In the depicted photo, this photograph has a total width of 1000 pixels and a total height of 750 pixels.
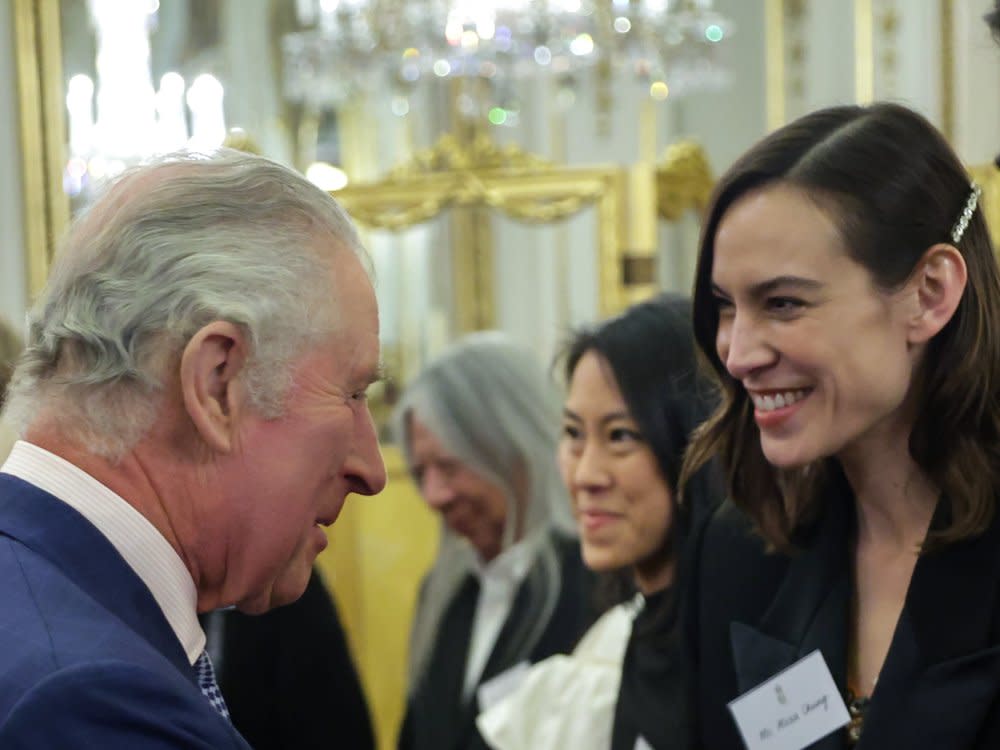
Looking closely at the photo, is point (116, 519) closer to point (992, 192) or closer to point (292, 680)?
point (292, 680)

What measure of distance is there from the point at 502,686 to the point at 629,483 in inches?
29.2

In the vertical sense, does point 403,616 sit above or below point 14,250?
below

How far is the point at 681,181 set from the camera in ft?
17.9

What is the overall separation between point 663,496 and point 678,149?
2906 mm

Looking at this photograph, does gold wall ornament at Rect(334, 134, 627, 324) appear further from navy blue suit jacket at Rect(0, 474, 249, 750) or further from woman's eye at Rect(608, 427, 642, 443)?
navy blue suit jacket at Rect(0, 474, 249, 750)

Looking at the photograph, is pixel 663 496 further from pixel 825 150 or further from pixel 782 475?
pixel 825 150

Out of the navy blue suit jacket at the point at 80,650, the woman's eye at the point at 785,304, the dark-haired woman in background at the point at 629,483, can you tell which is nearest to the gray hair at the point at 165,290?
the navy blue suit jacket at the point at 80,650

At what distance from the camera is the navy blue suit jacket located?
1.23 m

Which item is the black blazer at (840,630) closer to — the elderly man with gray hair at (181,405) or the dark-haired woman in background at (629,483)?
the dark-haired woman in background at (629,483)

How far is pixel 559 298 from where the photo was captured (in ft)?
19.4

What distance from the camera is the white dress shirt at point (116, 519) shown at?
1437 millimetres

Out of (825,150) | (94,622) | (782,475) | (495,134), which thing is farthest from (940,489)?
(495,134)

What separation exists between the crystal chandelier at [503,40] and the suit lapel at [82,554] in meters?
4.32

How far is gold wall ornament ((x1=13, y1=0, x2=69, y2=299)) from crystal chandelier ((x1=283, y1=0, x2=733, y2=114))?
0.91 m
